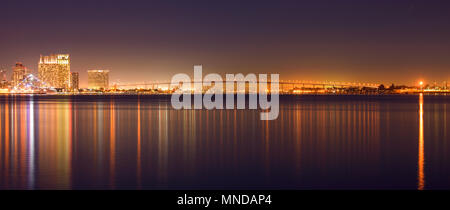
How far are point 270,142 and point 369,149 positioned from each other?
333cm

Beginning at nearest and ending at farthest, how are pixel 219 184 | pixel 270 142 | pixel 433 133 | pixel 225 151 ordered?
pixel 219 184, pixel 225 151, pixel 270 142, pixel 433 133

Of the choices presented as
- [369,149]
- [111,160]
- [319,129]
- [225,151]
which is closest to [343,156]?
[369,149]

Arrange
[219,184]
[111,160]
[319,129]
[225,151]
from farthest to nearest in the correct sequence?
[319,129] → [225,151] → [111,160] → [219,184]

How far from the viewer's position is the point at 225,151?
47.0 ft

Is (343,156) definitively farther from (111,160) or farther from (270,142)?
(111,160)

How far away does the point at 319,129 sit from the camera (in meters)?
21.0

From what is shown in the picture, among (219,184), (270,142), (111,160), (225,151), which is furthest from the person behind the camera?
(270,142)
